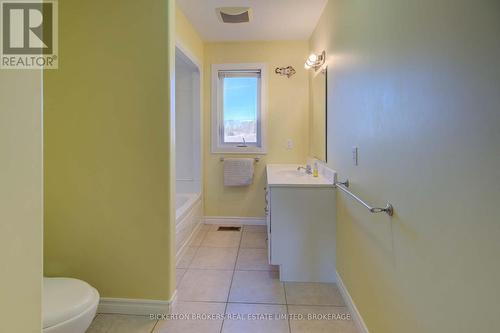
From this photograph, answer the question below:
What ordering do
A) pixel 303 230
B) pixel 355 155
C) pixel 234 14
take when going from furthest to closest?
pixel 234 14, pixel 303 230, pixel 355 155

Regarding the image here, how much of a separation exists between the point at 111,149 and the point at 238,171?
1974 millimetres

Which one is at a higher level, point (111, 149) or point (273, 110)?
point (273, 110)

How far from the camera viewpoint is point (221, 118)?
3854 millimetres

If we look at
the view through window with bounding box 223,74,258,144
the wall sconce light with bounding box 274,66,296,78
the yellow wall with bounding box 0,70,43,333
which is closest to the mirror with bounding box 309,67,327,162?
the wall sconce light with bounding box 274,66,296,78

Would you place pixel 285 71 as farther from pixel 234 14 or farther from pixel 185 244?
pixel 185 244

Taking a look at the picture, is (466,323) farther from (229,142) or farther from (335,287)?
(229,142)

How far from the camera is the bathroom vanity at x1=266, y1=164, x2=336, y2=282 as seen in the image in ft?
7.69

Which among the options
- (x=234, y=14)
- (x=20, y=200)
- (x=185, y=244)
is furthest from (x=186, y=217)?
(x=20, y=200)

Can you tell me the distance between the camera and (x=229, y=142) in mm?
3869

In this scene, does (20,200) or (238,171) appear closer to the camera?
(20,200)

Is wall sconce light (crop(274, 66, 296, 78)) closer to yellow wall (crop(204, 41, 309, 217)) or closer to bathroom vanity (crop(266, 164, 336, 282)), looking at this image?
yellow wall (crop(204, 41, 309, 217))

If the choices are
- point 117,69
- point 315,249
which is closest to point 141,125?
point 117,69

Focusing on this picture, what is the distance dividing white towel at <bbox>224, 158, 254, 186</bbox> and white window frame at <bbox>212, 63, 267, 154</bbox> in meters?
0.15

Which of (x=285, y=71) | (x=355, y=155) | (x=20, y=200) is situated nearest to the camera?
(x=20, y=200)
